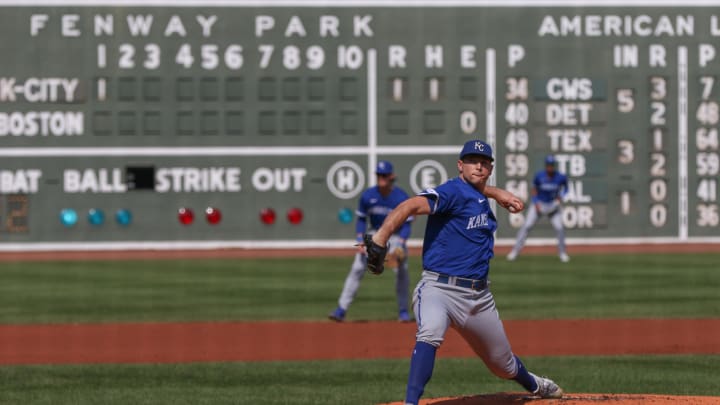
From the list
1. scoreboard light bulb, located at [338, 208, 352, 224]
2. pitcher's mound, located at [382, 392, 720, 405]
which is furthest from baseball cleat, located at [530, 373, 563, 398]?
scoreboard light bulb, located at [338, 208, 352, 224]

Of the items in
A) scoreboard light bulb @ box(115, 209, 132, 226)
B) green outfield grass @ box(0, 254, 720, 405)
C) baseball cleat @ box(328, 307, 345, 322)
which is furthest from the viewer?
scoreboard light bulb @ box(115, 209, 132, 226)

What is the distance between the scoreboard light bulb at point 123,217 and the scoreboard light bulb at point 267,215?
3.02 metres

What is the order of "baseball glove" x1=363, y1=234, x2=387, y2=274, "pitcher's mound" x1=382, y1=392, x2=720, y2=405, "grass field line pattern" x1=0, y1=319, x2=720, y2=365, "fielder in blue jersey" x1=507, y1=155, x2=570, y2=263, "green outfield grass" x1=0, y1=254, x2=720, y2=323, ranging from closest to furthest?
"baseball glove" x1=363, y1=234, x2=387, y2=274 → "pitcher's mound" x1=382, y1=392, x2=720, y2=405 → "grass field line pattern" x1=0, y1=319, x2=720, y2=365 → "green outfield grass" x1=0, y1=254, x2=720, y2=323 → "fielder in blue jersey" x1=507, y1=155, x2=570, y2=263

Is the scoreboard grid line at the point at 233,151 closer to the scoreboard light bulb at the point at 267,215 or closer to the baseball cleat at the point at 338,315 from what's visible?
the scoreboard light bulb at the point at 267,215

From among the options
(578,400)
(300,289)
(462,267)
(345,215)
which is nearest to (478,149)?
(462,267)

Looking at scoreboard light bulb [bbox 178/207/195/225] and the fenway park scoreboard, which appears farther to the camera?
scoreboard light bulb [bbox 178/207/195/225]

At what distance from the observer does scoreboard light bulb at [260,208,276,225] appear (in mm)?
31047

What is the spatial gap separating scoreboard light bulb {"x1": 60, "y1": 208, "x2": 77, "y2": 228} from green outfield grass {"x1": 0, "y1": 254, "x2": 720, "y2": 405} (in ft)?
7.85

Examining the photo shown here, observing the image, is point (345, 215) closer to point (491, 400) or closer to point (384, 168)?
point (384, 168)

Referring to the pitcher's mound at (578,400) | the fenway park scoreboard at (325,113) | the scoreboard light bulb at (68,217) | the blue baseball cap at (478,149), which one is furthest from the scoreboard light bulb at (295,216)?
the blue baseball cap at (478,149)

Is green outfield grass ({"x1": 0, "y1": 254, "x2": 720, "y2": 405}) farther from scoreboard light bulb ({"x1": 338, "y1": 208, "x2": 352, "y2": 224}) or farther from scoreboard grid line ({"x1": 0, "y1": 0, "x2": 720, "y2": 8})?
scoreboard grid line ({"x1": 0, "y1": 0, "x2": 720, "y2": 8})

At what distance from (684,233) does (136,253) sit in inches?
505

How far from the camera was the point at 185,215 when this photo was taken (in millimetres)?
30906

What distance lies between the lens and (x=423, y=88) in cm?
3117
